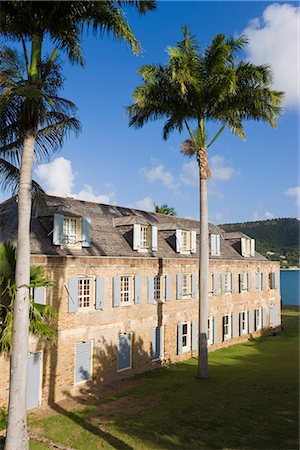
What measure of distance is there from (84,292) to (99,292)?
69cm

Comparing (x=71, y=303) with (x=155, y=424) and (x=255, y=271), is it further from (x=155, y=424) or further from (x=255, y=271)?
(x=255, y=271)

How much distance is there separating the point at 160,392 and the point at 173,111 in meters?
13.0

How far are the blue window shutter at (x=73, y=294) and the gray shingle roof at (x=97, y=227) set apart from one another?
52.2 inches

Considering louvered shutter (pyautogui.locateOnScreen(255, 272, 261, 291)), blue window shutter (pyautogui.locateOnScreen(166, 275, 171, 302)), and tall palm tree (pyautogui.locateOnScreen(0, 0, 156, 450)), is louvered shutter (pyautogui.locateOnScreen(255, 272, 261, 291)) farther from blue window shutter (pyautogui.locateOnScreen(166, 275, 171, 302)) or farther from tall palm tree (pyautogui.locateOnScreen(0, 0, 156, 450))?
tall palm tree (pyautogui.locateOnScreen(0, 0, 156, 450))

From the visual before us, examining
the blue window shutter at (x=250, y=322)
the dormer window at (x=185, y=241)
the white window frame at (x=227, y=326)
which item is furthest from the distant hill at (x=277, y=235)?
the dormer window at (x=185, y=241)

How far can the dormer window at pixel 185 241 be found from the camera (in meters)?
25.2

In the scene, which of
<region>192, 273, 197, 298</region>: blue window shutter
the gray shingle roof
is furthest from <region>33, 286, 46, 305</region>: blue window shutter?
<region>192, 273, 197, 298</region>: blue window shutter

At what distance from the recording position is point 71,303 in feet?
56.3

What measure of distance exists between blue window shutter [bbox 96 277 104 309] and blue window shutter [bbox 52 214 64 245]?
2517mm

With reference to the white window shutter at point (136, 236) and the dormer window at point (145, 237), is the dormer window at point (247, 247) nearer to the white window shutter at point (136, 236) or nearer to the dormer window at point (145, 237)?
the dormer window at point (145, 237)

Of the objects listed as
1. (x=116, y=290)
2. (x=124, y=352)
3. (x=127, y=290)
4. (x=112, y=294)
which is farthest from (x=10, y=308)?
(x=124, y=352)

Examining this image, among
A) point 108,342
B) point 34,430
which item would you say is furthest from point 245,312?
point 34,430

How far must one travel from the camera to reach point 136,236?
2222 cm

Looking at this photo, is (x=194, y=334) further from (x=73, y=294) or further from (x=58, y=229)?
(x=58, y=229)
